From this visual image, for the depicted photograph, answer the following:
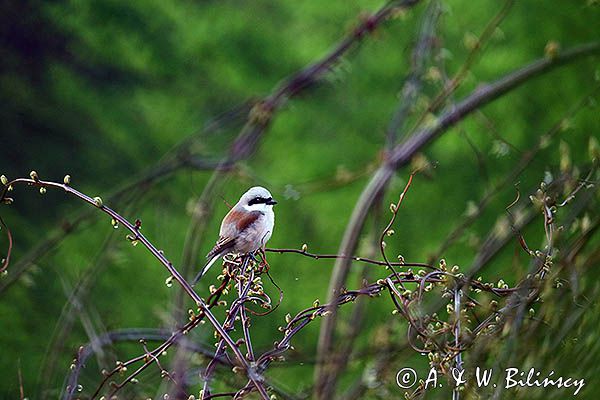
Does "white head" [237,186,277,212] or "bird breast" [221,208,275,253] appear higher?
"white head" [237,186,277,212]

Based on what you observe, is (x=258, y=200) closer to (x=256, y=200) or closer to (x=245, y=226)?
(x=256, y=200)

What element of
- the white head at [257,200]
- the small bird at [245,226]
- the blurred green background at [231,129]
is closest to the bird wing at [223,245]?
the small bird at [245,226]

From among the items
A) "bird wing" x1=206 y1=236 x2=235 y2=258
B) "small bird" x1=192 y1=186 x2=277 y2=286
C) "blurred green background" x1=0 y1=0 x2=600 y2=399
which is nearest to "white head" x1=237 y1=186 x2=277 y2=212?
"small bird" x1=192 y1=186 x2=277 y2=286

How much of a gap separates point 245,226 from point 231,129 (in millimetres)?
3273

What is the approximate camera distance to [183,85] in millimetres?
5781

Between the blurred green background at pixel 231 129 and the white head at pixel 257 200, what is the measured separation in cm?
178

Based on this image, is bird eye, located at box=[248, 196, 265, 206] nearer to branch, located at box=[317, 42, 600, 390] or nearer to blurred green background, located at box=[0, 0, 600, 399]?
branch, located at box=[317, 42, 600, 390]

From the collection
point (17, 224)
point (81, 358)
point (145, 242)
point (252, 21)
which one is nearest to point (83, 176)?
point (17, 224)

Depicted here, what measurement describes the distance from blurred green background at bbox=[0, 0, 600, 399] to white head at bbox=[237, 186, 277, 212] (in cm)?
178

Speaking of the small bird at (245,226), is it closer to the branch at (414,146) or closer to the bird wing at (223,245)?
the bird wing at (223,245)

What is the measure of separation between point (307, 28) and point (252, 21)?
45cm

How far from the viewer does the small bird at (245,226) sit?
216cm

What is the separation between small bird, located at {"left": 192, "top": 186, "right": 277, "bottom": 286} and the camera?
216 cm

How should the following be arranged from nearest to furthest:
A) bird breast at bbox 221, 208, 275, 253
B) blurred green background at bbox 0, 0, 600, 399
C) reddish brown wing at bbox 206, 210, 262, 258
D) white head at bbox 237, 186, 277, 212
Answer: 1. bird breast at bbox 221, 208, 275, 253
2. reddish brown wing at bbox 206, 210, 262, 258
3. white head at bbox 237, 186, 277, 212
4. blurred green background at bbox 0, 0, 600, 399
